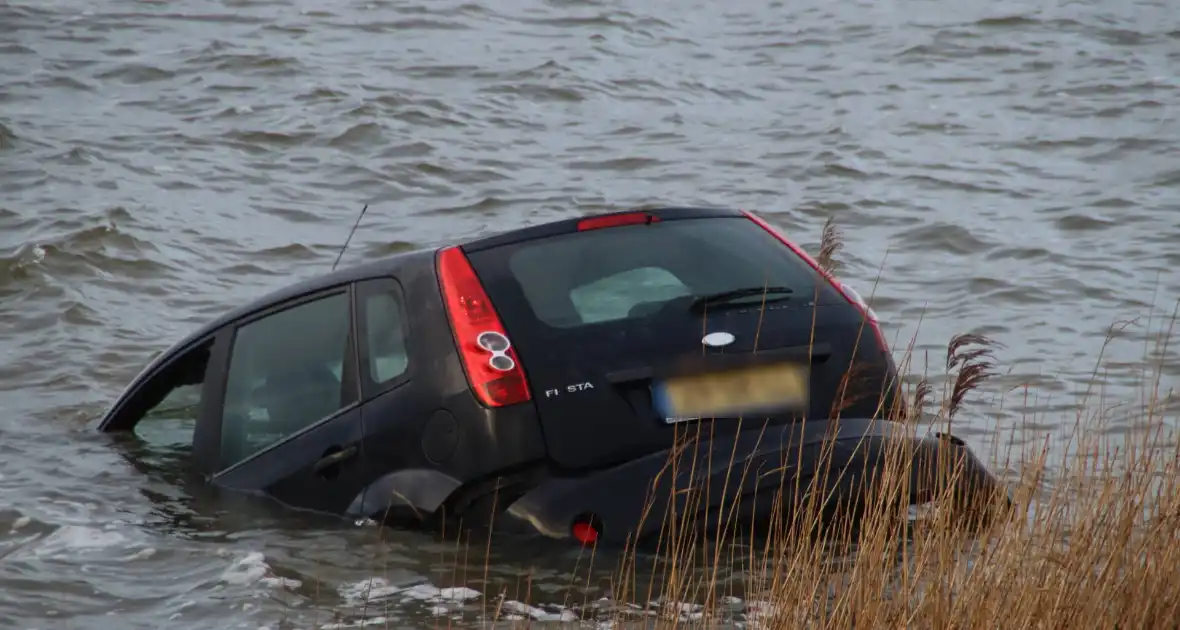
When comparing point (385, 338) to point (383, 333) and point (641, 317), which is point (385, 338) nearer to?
point (383, 333)

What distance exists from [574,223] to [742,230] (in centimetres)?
68

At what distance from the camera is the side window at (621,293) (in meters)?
6.44

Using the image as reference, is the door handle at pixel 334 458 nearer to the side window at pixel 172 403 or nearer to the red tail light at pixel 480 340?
the red tail light at pixel 480 340

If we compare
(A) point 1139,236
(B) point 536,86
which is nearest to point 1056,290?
(A) point 1139,236

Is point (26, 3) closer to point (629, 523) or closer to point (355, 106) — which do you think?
point (355, 106)

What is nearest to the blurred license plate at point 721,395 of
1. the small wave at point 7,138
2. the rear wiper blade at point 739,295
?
the rear wiper blade at point 739,295

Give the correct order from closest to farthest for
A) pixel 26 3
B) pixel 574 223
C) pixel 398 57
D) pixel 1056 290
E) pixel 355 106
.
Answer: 1. pixel 574 223
2. pixel 1056 290
3. pixel 355 106
4. pixel 398 57
5. pixel 26 3

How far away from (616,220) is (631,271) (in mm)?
228

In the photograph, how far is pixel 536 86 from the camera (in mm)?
21328

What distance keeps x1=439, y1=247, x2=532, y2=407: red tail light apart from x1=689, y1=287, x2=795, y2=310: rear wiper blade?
694mm

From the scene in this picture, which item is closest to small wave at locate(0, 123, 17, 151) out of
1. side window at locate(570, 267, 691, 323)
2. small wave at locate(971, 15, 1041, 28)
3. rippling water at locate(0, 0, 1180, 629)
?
rippling water at locate(0, 0, 1180, 629)

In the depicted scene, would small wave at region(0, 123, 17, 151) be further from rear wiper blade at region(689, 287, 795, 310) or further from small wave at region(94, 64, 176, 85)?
rear wiper blade at region(689, 287, 795, 310)

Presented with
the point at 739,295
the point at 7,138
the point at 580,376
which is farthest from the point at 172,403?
the point at 7,138

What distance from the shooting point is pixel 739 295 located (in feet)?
21.1
